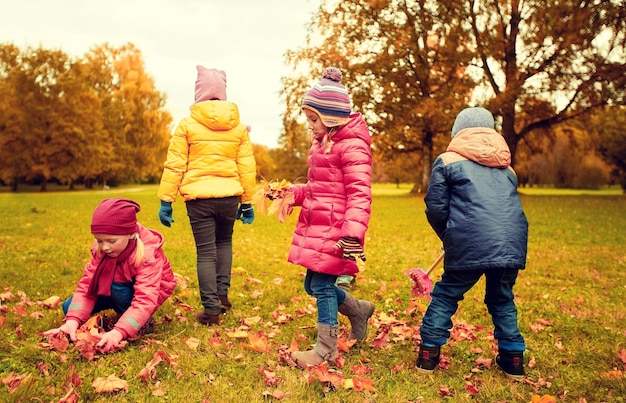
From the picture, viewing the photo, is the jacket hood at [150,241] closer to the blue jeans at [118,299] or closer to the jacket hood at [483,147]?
the blue jeans at [118,299]

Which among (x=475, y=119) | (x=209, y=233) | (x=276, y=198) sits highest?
(x=475, y=119)

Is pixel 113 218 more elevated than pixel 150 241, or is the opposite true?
pixel 113 218

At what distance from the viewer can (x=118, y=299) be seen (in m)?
4.05

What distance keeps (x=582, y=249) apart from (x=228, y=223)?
732 cm

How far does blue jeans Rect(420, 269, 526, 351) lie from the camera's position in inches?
144

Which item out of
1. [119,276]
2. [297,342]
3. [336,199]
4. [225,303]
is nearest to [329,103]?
[336,199]

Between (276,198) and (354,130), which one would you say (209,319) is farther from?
(354,130)

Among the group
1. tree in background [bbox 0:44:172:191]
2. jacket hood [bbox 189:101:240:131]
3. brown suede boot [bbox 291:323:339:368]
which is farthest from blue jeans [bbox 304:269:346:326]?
tree in background [bbox 0:44:172:191]

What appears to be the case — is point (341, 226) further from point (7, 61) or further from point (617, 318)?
point (7, 61)

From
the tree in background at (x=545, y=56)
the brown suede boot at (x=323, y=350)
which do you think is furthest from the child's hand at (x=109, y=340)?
the tree in background at (x=545, y=56)

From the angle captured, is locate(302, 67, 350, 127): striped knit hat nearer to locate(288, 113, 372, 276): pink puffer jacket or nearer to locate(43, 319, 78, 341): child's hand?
locate(288, 113, 372, 276): pink puffer jacket

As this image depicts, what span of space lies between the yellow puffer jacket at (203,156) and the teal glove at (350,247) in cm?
160

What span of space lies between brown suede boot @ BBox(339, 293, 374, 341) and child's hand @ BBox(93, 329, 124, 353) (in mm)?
1620

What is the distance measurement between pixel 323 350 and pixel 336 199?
3.52 feet
